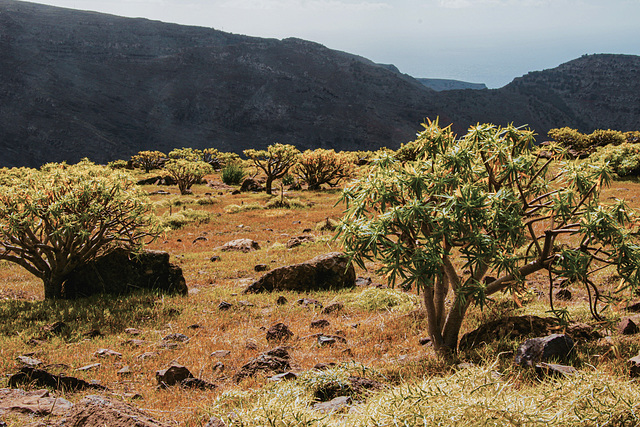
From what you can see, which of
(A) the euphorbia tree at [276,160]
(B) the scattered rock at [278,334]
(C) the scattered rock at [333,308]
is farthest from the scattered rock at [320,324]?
(A) the euphorbia tree at [276,160]

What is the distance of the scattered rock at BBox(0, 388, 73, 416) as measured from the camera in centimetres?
334

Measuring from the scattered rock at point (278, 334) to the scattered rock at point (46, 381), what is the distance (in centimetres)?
227

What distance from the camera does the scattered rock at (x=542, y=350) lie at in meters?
4.25

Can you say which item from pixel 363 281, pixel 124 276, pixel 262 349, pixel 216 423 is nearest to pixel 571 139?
pixel 363 281

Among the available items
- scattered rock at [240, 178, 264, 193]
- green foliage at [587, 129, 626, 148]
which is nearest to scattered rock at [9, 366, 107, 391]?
scattered rock at [240, 178, 264, 193]

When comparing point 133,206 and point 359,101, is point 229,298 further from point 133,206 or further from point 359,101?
point 359,101

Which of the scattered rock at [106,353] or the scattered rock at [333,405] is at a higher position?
the scattered rock at [333,405]

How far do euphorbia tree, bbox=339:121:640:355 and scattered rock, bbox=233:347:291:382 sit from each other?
1644 mm

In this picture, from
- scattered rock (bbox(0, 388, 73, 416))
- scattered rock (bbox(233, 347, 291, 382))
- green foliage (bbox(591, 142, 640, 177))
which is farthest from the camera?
scattered rock (bbox(233, 347, 291, 382))

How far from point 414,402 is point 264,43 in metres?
213

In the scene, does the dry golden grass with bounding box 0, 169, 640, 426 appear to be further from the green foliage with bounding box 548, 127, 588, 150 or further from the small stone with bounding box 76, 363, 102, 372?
the green foliage with bounding box 548, 127, 588, 150

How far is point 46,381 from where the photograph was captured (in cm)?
459

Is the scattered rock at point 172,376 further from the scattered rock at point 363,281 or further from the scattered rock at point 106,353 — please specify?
the scattered rock at point 363,281

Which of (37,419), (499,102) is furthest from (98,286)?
(499,102)
